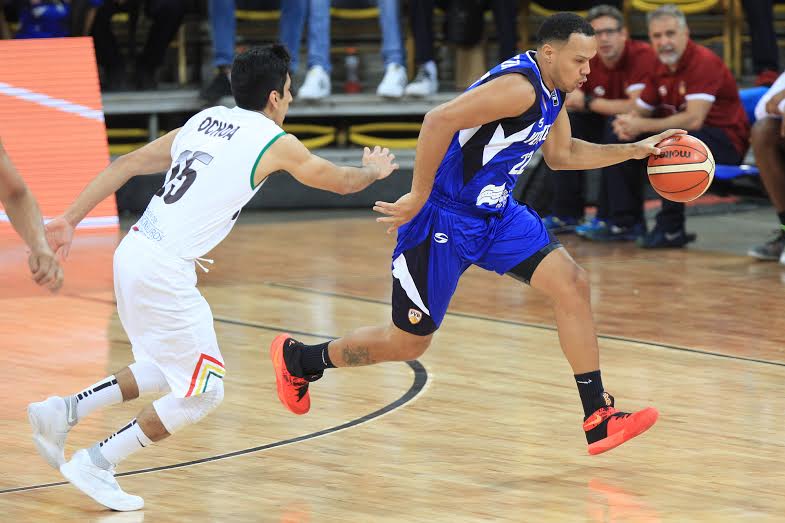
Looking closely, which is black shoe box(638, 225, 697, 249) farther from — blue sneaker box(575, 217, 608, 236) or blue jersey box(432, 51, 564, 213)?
blue jersey box(432, 51, 564, 213)

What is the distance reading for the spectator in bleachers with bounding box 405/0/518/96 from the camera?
472 inches

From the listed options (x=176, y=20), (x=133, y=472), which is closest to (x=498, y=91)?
(x=133, y=472)

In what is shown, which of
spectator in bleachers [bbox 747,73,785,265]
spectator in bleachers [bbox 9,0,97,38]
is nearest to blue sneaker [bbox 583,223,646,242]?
spectator in bleachers [bbox 747,73,785,265]

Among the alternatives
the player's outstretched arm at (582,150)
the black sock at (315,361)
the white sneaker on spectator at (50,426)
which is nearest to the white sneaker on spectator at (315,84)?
the player's outstretched arm at (582,150)

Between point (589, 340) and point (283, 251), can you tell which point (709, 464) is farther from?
point (283, 251)

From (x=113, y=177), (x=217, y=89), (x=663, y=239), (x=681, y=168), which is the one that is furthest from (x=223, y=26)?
(x=113, y=177)

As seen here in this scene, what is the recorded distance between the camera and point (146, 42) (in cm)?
1252

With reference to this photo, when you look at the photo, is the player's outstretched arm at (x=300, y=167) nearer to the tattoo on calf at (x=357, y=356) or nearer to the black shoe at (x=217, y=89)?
the tattoo on calf at (x=357, y=356)

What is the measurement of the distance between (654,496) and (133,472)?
5.93 feet

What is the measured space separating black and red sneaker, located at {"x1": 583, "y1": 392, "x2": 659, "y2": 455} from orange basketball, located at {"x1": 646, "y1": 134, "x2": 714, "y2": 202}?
1.18 meters

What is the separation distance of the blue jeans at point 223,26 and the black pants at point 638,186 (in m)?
3.73

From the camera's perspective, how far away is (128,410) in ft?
18.4

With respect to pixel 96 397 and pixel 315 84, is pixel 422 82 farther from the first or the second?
pixel 96 397

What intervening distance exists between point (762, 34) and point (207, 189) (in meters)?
8.49
